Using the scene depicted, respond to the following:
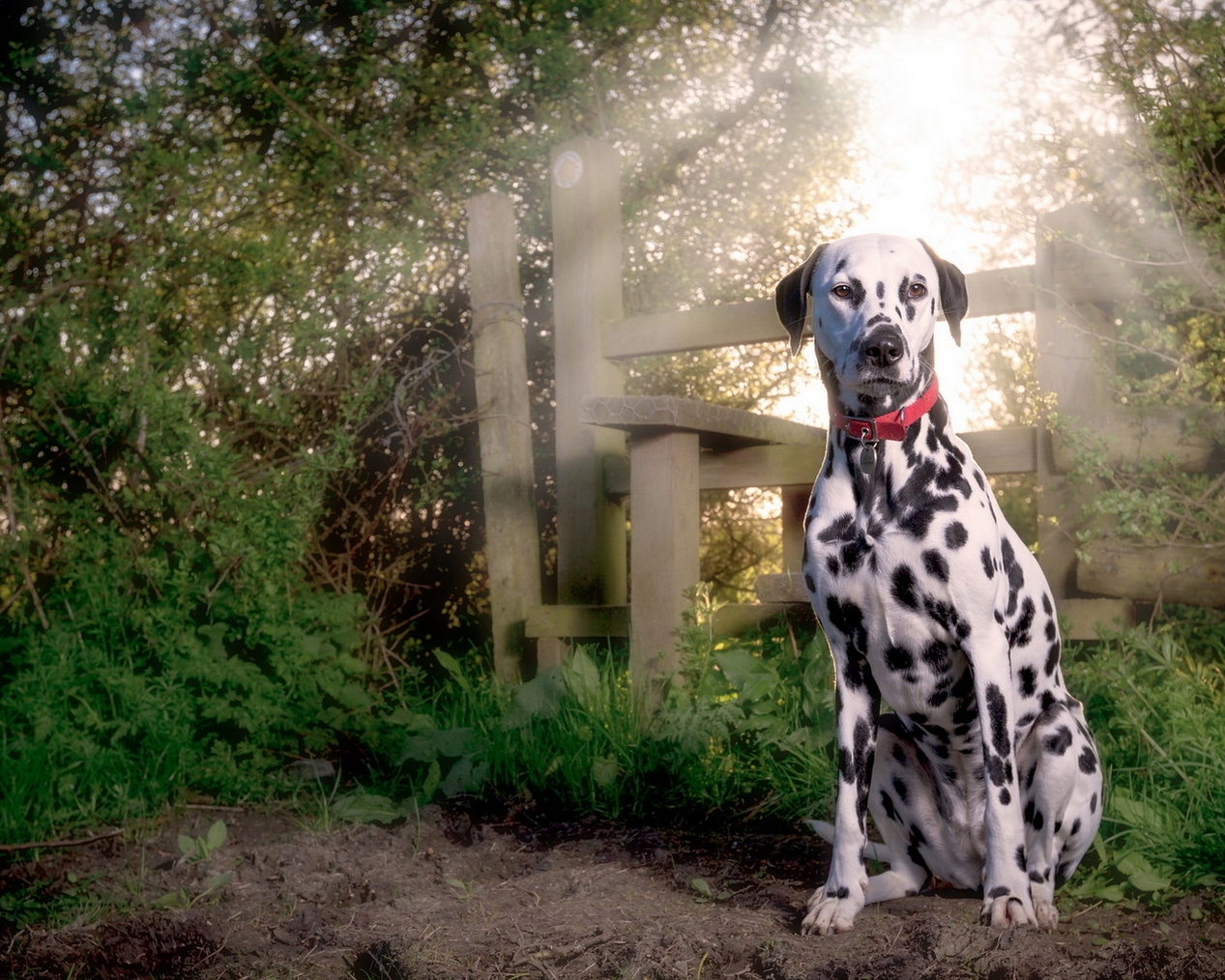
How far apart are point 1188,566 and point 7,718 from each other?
16.3 ft

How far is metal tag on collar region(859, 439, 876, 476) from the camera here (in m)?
3.02

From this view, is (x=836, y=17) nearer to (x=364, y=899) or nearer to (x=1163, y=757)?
(x=1163, y=757)

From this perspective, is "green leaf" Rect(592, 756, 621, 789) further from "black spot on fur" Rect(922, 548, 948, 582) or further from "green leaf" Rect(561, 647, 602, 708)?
"black spot on fur" Rect(922, 548, 948, 582)

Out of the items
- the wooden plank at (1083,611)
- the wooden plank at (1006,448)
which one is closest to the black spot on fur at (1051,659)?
the wooden plank at (1083,611)

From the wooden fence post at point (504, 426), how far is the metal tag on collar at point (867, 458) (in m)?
3.16

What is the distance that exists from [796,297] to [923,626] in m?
0.96

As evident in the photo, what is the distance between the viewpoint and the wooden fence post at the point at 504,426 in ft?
19.5

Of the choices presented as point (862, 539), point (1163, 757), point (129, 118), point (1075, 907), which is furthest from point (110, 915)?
point (129, 118)

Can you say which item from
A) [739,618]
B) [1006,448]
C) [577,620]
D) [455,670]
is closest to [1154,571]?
[1006,448]

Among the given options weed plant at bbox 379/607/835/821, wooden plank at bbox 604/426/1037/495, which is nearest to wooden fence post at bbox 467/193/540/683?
weed plant at bbox 379/607/835/821

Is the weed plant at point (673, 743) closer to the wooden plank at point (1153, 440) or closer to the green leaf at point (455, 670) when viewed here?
the green leaf at point (455, 670)

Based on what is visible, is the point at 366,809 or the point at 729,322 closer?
the point at 366,809

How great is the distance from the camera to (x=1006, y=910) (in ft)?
9.37

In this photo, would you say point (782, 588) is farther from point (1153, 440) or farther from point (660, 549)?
point (1153, 440)
